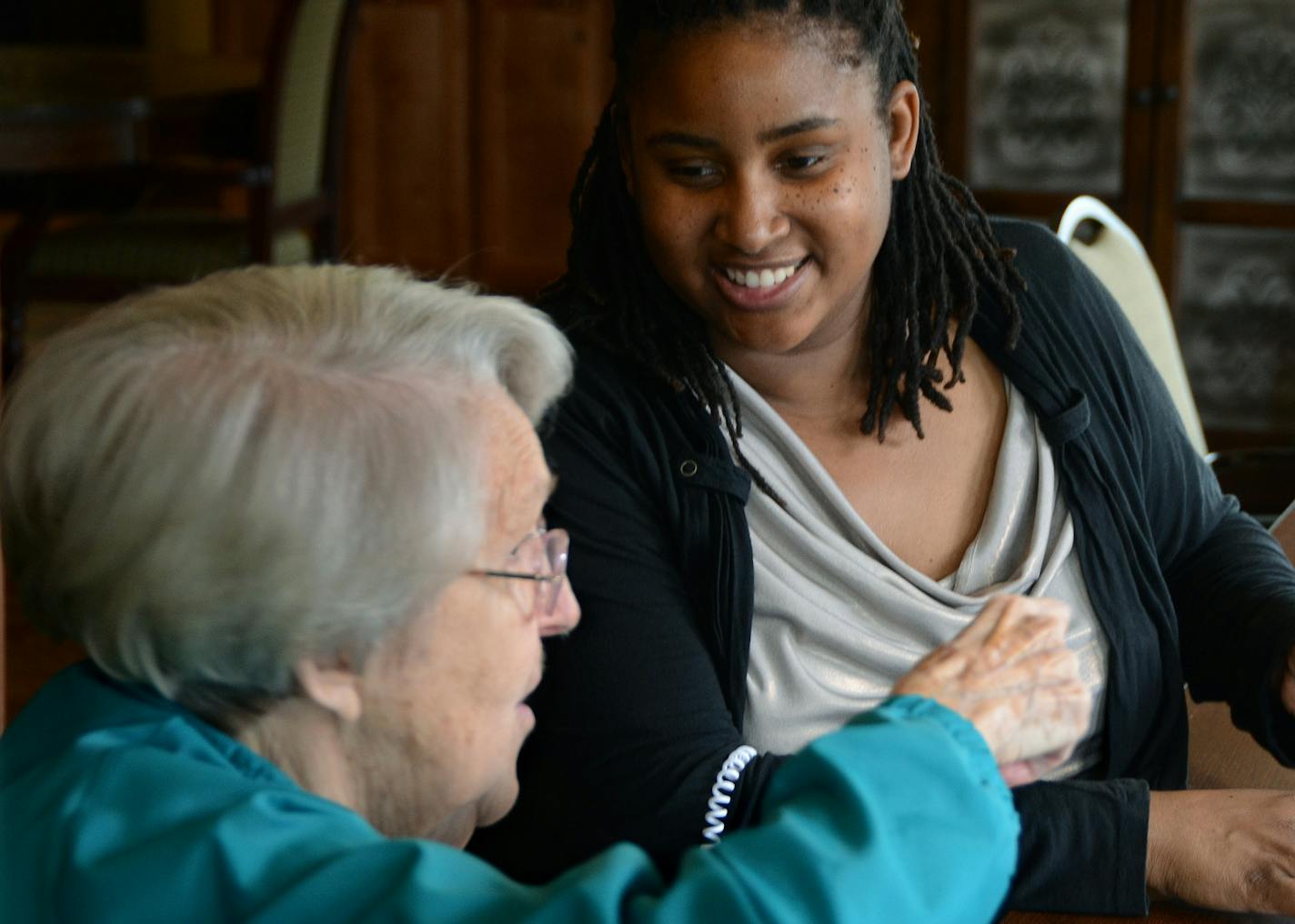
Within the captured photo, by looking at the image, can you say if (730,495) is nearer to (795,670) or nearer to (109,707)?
(795,670)

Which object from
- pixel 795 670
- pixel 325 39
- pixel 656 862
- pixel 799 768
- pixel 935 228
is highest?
pixel 325 39

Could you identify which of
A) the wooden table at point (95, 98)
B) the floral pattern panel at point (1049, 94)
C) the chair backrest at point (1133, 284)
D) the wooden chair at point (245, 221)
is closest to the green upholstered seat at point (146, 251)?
the wooden chair at point (245, 221)

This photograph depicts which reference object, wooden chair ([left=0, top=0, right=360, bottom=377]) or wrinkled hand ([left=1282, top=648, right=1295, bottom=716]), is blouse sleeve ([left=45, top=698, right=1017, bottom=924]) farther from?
wooden chair ([left=0, top=0, right=360, bottom=377])

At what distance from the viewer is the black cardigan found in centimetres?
127

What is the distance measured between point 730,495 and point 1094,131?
2.99 m

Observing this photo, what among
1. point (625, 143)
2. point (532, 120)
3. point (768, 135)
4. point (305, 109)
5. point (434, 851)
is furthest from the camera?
point (532, 120)

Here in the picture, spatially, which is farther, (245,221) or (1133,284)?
(245,221)

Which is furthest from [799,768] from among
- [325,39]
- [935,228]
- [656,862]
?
[325,39]

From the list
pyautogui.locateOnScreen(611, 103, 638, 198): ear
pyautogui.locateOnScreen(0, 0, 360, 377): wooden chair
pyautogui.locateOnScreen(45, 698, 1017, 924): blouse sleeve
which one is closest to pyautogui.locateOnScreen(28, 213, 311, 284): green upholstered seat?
pyautogui.locateOnScreen(0, 0, 360, 377): wooden chair

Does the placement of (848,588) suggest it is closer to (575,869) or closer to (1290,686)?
(1290,686)

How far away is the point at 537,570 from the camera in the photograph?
1058mm

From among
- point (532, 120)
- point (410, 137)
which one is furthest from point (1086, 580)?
point (410, 137)

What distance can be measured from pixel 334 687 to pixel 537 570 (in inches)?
7.0

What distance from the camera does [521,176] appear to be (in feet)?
17.9
